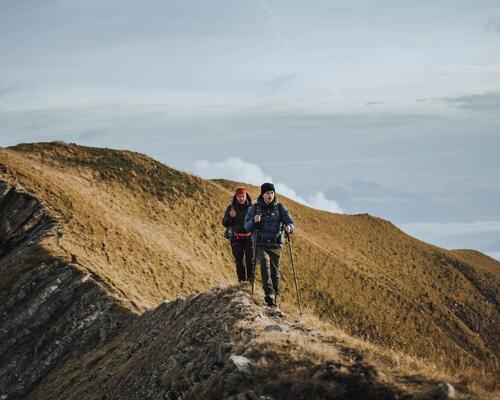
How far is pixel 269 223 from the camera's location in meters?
16.9

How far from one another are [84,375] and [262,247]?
9673mm

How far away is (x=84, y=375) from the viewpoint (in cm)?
2181

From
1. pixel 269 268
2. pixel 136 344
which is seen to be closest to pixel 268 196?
pixel 269 268

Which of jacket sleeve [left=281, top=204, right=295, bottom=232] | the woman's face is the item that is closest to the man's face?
jacket sleeve [left=281, top=204, right=295, bottom=232]

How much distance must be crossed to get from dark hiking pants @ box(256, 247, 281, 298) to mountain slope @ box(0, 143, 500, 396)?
36.4 inches

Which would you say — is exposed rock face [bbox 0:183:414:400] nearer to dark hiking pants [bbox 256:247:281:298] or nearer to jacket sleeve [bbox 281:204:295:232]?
dark hiking pants [bbox 256:247:281:298]

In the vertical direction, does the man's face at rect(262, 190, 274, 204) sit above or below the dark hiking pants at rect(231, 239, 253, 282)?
above

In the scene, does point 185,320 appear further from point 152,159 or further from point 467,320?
point 467,320

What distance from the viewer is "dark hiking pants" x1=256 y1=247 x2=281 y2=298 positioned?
16.5 metres

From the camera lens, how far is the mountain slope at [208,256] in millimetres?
35219

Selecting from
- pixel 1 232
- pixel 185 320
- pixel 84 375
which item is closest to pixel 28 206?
pixel 1 232

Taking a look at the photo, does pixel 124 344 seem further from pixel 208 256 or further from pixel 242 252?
pixel 208 256

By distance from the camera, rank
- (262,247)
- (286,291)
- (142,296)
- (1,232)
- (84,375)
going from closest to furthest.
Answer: (262,247)
(84,375)
(142,296)
(1,232)
(286,291)

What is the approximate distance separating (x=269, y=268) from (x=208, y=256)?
35287 millimetres
